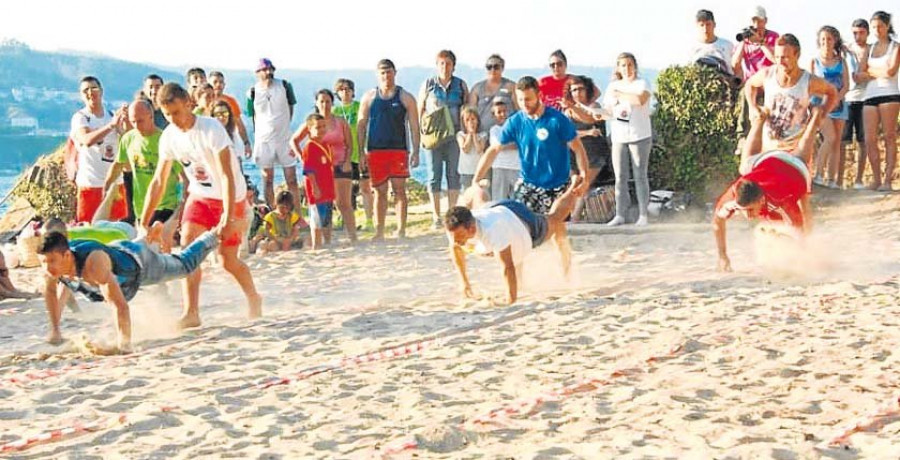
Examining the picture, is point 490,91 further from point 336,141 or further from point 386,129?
point 336,141

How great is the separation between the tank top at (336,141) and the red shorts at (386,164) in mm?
288

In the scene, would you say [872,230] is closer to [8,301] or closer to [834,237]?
[834,237]

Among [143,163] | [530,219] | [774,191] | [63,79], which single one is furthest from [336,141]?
[63,79]

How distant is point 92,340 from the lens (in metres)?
6.85

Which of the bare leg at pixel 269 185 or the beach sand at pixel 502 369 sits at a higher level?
the bare leg at pixel 269 185

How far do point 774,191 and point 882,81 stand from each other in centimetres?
387

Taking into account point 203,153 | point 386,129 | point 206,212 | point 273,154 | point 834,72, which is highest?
point 834,72

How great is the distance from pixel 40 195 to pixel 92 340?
24.3 feet

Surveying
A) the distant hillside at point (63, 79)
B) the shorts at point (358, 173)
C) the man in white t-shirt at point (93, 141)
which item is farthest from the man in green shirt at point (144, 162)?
the distant hillside at point (63, 79)

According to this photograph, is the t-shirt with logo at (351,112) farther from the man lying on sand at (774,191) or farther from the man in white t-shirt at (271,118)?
the man lying on sand at (774,191)

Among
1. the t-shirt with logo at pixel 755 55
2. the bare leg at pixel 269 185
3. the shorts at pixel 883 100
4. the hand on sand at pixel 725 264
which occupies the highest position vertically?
the t-shirt with logo at pixel 755 55

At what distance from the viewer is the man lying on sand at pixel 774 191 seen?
25.2 ft

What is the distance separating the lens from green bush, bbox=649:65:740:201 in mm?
11398

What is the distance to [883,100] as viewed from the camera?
35.8 ft
